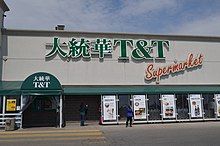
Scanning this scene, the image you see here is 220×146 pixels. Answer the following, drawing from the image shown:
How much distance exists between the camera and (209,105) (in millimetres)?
27266

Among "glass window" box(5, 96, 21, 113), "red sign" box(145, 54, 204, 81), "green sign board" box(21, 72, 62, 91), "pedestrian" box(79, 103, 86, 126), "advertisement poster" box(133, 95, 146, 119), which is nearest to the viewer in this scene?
"green sign board" box(21, 72, 62, 91)

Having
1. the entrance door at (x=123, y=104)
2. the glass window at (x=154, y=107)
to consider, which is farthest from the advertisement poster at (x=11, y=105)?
the glass window at (x=154, y=107)

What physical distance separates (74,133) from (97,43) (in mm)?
9605

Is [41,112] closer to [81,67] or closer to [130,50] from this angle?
[81,67]

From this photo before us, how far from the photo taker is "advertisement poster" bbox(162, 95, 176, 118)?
2572 centimetres

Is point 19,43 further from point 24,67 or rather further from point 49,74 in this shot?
point 49,74

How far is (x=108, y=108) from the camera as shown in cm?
2483

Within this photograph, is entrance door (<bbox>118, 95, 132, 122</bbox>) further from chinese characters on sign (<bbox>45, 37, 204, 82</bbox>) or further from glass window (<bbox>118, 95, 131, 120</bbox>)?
chinese characters on sign (<bbox>45, 37, 204, 82</bbox>)

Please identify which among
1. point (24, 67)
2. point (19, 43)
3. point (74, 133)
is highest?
point (19, 43)

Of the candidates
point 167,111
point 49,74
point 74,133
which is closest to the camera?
point 74,133

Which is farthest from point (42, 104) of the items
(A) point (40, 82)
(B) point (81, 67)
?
(B) point (81, 67)

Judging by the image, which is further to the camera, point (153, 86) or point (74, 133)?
point (153, 86)

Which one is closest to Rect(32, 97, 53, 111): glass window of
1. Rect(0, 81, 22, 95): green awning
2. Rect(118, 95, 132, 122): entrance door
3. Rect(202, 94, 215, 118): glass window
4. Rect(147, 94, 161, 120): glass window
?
Rect(0, 81, 22, 95): green awning

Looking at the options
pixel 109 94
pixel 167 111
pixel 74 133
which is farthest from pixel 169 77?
pixel 74 133
